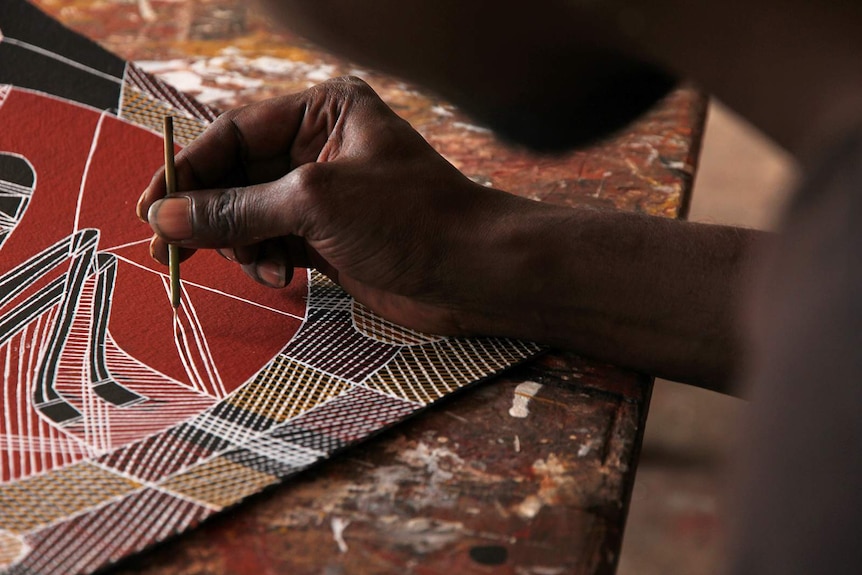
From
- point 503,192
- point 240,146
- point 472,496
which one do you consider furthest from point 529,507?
point 240,146

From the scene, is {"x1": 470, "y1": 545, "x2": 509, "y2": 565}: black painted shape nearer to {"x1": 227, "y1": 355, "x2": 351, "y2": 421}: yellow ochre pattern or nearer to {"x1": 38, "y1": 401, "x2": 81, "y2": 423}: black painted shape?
{"x1": 227, "y1": 355, "x2": 351, "y2": 421}: yellow ochre pattern

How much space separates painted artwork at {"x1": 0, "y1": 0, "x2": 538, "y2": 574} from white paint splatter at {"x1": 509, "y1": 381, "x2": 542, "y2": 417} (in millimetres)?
28

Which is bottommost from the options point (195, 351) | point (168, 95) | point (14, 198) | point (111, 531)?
point (111, 531)

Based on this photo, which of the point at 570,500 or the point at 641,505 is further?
the point at 641,505

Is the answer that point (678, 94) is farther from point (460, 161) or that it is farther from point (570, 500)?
point (570, 500)

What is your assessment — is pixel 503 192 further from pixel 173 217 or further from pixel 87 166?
pixel 87 166

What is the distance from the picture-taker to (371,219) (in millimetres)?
816

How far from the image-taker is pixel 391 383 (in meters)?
0.80

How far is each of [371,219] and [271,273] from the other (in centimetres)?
15

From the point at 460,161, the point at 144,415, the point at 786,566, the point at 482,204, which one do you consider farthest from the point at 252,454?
the point at 460,161

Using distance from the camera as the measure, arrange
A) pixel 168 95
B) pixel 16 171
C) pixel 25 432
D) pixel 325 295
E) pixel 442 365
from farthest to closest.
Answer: pixel 168 95, pixel 16 171, pixel 325 295, pixel 442 365, pixel 25 432

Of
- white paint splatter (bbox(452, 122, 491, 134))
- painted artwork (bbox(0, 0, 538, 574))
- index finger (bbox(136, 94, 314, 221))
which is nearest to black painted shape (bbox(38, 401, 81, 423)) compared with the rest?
painted artwork (bbox(0, 0, 538, 574))

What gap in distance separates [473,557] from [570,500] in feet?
0.31

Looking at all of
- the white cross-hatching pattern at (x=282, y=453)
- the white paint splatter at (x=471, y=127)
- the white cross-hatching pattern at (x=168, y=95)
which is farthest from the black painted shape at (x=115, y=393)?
the white paint splatter at (x=471, y=127)
